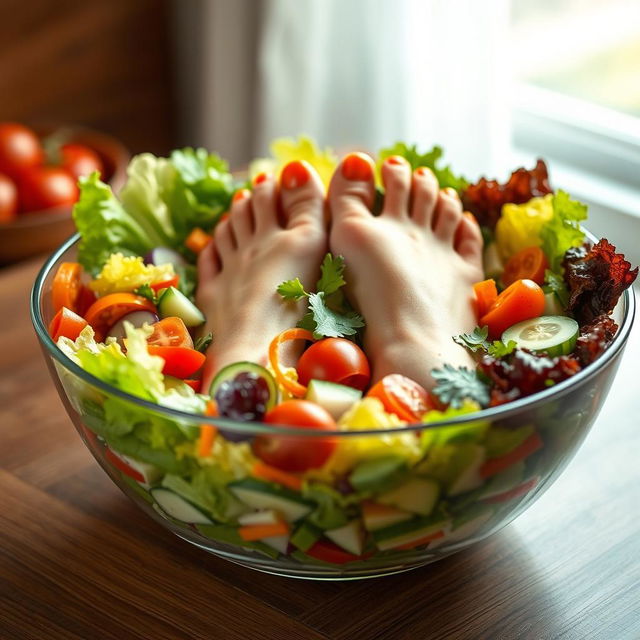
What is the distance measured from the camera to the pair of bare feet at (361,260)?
2.90 ft

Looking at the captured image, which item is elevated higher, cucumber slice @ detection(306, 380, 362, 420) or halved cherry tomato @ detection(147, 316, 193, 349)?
cucumber slice @ detection(306, 380, 362, 420)

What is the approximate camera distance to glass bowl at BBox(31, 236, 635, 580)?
66 cm

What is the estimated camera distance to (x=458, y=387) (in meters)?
0.76

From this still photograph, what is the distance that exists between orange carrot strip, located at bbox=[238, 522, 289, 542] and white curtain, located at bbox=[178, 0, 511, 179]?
1.22 meters

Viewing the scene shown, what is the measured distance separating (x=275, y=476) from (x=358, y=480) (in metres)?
0.06

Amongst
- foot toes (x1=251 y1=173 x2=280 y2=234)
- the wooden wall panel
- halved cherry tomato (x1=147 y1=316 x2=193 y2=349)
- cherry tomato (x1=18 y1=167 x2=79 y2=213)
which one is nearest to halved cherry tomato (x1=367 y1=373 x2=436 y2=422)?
halved cherry tomato (x1=147 y1=316 x2=193 y2=349)

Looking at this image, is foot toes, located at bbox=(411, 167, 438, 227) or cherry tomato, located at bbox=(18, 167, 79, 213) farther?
cherry tomato, located at bbox=(18, 167, 79, 213)

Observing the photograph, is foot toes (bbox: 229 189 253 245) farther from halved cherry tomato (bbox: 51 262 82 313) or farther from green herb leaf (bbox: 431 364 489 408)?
green herb leaf (bbox: 431 364 489 408)

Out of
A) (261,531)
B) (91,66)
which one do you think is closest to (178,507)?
(261,531)

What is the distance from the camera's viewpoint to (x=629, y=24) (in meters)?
2.10

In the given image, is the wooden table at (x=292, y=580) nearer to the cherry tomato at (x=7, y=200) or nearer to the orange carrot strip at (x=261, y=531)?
the orange carrot strip at (x=261, y=531)

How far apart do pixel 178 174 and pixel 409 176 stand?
0.93 feet

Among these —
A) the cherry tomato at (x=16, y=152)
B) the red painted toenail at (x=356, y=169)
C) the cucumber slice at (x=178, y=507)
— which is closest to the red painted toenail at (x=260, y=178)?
the red painted toenail at (x=356, y=169)

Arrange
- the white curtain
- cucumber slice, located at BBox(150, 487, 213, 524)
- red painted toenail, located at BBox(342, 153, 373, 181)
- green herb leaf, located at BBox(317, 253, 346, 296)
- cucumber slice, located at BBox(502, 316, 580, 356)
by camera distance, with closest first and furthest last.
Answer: cucumber slice, located at BBox(150, 487, 213, 524) < cucumber slice, located at BBox(502, 316, 580, 356) < green herb leaf, located at BBox(317, 253, 346, 296) < red painted toenail, located at BBox(342, 153, 373, 181) < the white curtain
